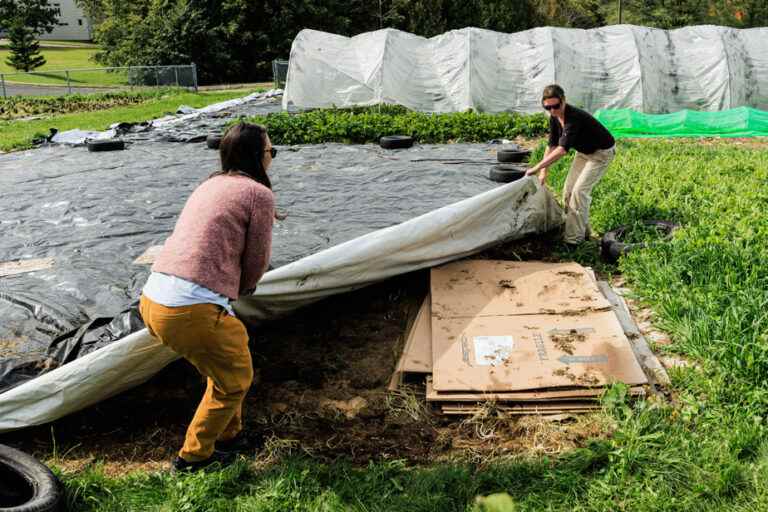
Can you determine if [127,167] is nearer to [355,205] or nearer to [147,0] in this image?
[355,205]

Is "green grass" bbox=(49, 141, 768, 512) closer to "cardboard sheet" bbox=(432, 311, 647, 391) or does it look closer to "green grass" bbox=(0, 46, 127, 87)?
"cardboard sheet" bbox=(432, 311, 647, 391)

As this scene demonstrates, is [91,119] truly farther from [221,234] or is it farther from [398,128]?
[221,234]

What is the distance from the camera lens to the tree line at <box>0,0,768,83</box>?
32344 mm

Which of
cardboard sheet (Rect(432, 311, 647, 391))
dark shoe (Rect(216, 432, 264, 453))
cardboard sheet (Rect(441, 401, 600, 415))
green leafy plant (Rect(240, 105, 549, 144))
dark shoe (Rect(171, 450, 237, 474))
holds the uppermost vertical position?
green leafy plant (Rect(240, 105, 549, 144))

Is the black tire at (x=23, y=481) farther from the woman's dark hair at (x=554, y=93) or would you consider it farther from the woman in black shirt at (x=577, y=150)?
the woman's dark hair at (x=554, y=93)

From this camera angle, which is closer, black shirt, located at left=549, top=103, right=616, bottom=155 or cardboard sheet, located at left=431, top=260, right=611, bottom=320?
cardboard sheet, located at left=431, top=260, right=611, bottom=320

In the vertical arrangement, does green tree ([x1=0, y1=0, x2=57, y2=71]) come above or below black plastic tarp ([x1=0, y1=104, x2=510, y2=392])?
above

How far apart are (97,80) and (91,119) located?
20.3 metres

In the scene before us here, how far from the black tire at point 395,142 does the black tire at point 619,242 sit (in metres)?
5.39

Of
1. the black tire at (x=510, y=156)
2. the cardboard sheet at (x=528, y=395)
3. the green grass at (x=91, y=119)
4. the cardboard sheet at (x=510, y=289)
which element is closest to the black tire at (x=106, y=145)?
the green grass at (x=91, y=119)

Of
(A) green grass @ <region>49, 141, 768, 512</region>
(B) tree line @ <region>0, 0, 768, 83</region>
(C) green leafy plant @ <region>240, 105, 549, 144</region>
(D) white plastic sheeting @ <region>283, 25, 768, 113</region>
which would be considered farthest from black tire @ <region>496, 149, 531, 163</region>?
(B) tree line @ <region>0, 0, 768, 83</region>

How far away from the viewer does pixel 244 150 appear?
10.3ft

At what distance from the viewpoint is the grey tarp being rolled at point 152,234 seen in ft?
12.0

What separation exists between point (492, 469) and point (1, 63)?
174 feet
